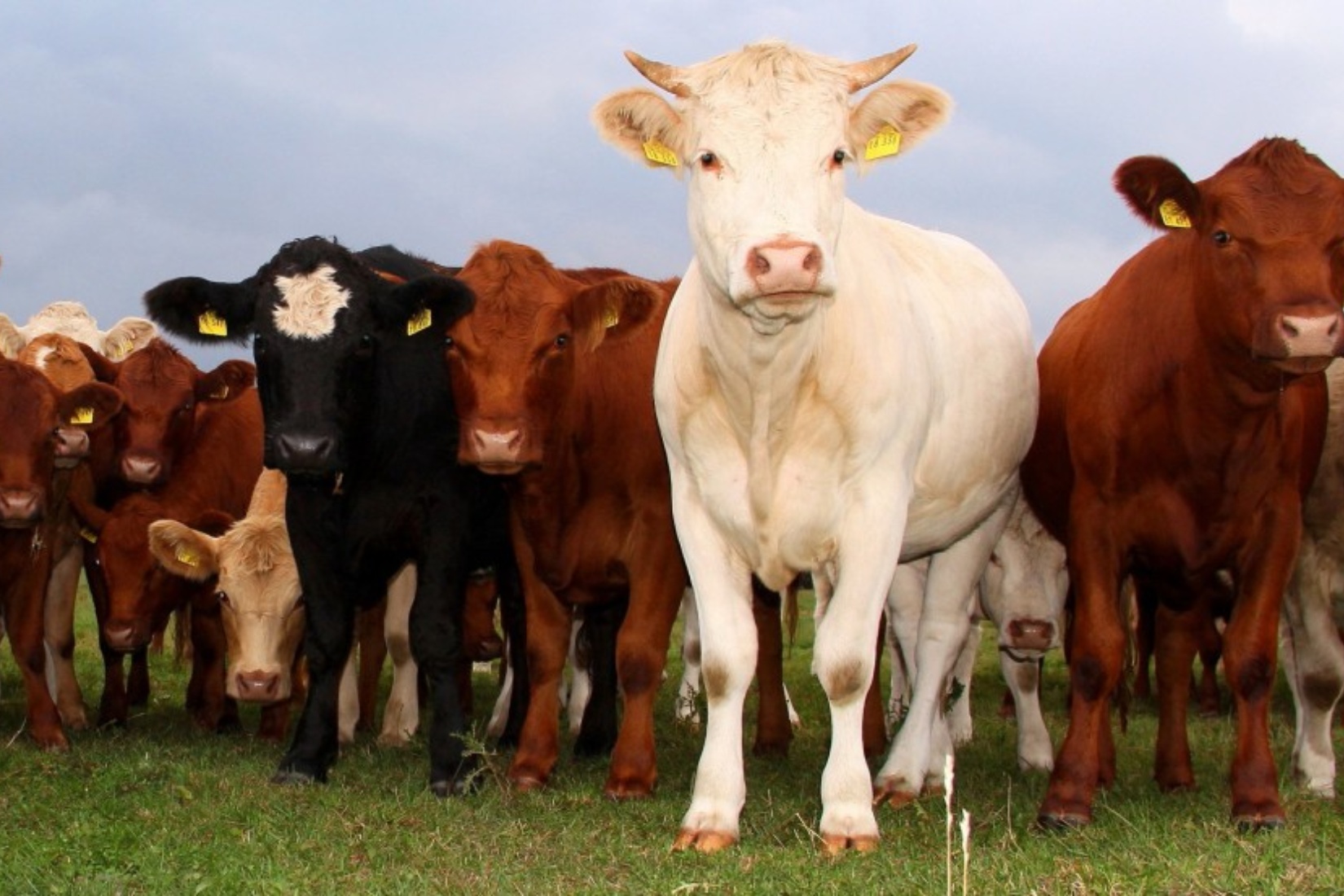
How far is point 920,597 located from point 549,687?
1.94m

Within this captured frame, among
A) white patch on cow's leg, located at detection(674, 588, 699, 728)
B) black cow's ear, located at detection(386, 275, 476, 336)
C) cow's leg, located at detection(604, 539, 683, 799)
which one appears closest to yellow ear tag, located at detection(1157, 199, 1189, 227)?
cow's leg, located at detection(604, 539, 683, 799)

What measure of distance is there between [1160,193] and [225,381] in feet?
19.7

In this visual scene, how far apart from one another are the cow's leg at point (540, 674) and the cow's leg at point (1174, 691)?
8.15 feet

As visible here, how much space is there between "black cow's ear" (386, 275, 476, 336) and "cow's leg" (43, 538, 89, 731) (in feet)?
11.3

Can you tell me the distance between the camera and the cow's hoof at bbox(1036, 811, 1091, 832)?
6.14 m

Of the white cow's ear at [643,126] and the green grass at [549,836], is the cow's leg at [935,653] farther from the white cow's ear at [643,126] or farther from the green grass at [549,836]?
the white cow's ear at [643,126]

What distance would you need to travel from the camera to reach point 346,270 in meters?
7.50

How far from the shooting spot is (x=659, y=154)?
6250 mm

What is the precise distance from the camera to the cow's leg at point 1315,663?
7277 mm

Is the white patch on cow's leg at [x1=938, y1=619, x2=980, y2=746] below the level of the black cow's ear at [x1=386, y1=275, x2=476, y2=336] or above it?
below

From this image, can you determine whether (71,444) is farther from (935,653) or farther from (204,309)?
(935,653)

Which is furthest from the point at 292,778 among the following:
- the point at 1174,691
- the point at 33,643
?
the point at 1174,691

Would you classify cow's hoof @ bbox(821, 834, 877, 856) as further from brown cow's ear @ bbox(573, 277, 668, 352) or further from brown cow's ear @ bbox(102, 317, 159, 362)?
brown cow's ear @ bbox(102, 317, 159, 362)

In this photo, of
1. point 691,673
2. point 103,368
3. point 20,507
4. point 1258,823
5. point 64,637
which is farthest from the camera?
point 103,368
